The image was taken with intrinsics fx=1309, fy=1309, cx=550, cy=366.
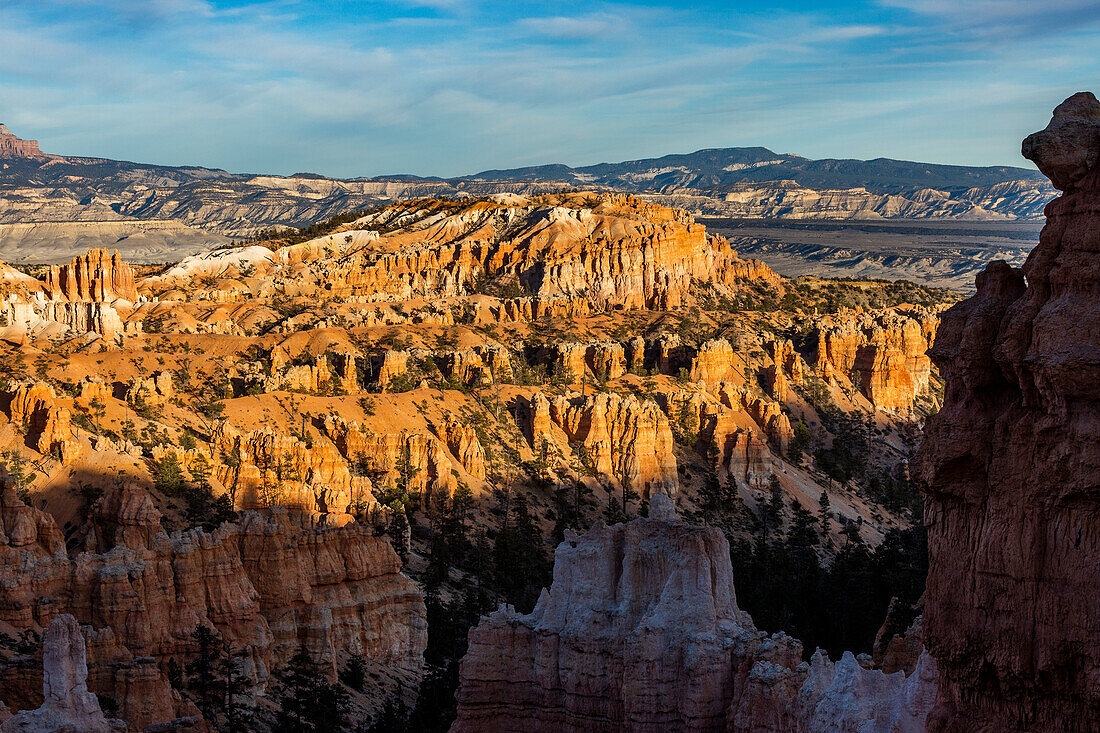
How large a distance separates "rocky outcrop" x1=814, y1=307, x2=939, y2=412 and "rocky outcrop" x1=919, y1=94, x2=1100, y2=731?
104 meters

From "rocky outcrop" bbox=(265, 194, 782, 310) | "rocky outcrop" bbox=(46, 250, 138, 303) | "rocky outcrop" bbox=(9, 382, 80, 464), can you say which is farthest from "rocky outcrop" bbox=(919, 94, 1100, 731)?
"rocky outcrop" bbox=(265, 194, 782, 310)

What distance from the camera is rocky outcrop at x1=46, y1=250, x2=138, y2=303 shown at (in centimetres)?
10062

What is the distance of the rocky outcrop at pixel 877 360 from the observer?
120m

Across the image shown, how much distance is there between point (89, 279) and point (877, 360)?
69.0 metres

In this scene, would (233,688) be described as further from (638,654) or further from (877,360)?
(877,360)

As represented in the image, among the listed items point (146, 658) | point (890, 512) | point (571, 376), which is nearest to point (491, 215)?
point (571, 376)

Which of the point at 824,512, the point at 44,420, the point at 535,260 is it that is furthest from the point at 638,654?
the point at 535,260

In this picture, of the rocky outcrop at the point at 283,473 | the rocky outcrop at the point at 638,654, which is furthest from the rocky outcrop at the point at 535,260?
the rocky outcrop at the point at 638,654

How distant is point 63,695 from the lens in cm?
2453

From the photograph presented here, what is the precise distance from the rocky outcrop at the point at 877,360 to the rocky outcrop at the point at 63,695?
10001 cm

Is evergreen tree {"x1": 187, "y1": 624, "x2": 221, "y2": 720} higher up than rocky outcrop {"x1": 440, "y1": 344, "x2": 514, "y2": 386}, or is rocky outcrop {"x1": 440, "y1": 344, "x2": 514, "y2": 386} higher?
rocky outcrop {"x1": 440, "y1": 344, "x2": 514, "y2": 386}

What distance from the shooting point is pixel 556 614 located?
96.8ft

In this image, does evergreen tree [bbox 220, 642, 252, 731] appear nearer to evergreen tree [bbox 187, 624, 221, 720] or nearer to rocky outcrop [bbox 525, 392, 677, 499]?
evergreen tree [bbox 187, 624, 221, 720]

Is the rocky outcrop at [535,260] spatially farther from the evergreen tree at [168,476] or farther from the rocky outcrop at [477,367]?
the evergreen tree at [168,476]
